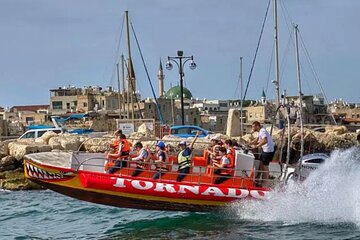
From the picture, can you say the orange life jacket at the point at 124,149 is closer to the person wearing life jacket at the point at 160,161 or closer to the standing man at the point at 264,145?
the person wearing life jacket at the point at 160,161

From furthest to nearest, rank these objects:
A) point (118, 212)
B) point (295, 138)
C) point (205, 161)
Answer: point (295, 138), point (118, 212), point (205, 161)

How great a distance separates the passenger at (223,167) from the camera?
53.5ft

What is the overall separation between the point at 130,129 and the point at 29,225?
713 inches

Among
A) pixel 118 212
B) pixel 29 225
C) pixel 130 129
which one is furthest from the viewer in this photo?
pixel 130 129

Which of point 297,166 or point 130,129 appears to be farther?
point 130,129

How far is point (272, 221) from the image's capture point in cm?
1627

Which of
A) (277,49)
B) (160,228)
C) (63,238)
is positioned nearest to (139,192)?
(160,228)

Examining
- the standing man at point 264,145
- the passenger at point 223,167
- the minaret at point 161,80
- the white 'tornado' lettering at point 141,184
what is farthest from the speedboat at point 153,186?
the minaret at point 161,80

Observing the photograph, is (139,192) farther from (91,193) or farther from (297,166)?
(297,166)

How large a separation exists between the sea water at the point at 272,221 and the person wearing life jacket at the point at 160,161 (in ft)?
4.82

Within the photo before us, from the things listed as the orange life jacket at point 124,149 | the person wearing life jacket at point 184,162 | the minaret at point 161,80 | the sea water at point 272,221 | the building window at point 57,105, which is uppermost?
the minaret at point 161,80

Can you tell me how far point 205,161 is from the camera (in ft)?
56.7

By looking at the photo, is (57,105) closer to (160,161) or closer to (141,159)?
(141,159)

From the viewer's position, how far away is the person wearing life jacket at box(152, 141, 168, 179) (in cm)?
1653
